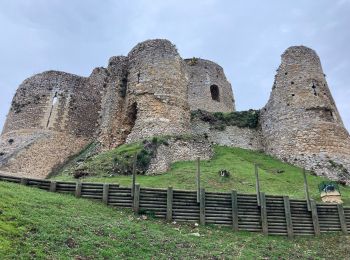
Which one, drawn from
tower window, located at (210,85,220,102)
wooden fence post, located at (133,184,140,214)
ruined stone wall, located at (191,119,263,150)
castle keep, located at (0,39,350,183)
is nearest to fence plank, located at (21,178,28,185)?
wooden fence post, located at (133,184,140,214)

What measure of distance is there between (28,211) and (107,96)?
2207 cm

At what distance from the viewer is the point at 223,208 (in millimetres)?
17078

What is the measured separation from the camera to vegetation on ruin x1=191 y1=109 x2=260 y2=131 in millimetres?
36250

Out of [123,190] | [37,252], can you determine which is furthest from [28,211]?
[123,190]

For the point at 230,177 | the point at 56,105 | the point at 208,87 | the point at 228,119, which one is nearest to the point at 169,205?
the point at 230,177

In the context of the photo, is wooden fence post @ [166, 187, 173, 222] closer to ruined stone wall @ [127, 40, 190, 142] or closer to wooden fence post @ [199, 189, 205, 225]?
wooden fence post @ [199, 189, 205, 225]

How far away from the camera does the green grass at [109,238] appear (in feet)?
35.6

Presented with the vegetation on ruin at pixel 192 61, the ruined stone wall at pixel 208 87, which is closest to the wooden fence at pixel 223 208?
the ruined stone wall at pixel 208 87

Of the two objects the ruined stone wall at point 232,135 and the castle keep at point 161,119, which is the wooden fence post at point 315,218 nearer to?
the castle keep at point 161,119

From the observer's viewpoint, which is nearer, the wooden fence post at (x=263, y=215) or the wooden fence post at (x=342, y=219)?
the wooden fence post at (x=263, y=215)

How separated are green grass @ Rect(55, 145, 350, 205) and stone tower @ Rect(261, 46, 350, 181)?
166cm

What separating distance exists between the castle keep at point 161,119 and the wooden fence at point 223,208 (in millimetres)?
8080

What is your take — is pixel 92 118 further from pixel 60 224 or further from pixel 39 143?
pixel 60 224

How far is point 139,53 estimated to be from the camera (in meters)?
34.5
